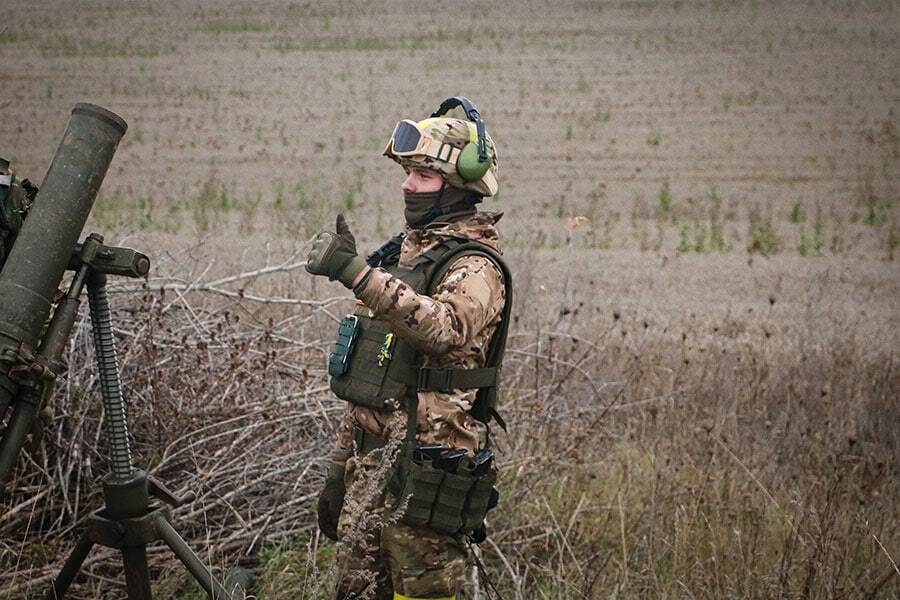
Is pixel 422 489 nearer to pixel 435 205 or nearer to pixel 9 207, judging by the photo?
pixel 435 205

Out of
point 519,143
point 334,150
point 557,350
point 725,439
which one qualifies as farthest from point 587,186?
point 725,439

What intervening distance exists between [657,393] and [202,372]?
11.9ft

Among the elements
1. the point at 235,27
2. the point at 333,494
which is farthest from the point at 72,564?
the point at 235,27

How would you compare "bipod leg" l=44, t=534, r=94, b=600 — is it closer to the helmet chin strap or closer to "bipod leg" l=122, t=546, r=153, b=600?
"bipod leg" l=122, t=546, r=153, b=600

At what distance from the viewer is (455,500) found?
342 centimetres

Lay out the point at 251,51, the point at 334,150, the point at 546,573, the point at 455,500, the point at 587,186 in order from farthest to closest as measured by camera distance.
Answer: the point at 251,51
the point at 334,150
the point at 587,186
the point at 546,573
the point at 455,500

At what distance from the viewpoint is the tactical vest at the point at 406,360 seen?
3.46 meters

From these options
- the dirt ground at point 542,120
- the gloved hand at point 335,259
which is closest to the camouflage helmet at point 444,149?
→ the gloved hand at point 335,259

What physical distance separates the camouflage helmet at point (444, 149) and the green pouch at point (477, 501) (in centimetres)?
103

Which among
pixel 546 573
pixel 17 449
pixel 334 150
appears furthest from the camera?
pixel 334 150

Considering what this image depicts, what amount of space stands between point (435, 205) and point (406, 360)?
59 centimetres

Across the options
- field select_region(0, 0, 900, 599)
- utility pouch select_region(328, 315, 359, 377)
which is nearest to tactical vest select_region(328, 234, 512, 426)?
utility pouch select_region(328, 315, 359, 377)

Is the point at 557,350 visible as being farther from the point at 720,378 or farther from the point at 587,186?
the point at 587,186

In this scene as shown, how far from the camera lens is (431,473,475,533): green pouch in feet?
11.2
